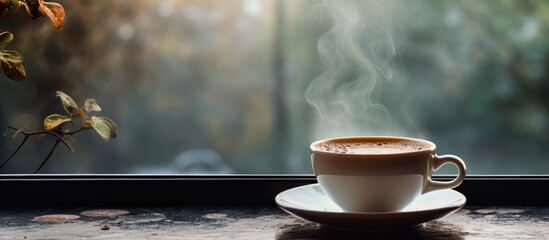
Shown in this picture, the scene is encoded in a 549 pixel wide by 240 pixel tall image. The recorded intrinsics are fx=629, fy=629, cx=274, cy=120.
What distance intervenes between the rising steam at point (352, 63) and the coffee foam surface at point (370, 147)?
0.23 meters

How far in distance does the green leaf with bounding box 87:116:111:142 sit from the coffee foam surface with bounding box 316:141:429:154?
37 cm

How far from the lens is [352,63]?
3.96ft

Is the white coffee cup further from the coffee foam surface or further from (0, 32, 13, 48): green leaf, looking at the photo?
(0, 32, 13, 48): green leaf

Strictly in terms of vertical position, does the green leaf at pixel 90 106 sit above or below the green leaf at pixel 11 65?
below

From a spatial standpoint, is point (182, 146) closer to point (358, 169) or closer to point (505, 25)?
point (358, 169)

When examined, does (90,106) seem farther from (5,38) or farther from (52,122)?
(5,38)

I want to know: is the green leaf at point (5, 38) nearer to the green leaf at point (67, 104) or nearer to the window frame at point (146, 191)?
the green leaf at point (67, 104)

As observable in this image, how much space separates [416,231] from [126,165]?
60cm

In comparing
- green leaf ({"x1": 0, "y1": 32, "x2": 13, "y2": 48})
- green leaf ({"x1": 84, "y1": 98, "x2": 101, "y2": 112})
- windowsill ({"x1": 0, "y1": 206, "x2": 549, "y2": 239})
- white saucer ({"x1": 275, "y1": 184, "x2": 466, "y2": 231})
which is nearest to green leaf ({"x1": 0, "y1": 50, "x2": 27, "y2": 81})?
green leaf ({"x1": 0, "y1": 32, "x2": 13, "y2": 48})

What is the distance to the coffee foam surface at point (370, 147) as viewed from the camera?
94 centimetres

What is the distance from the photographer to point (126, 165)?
1235 mm

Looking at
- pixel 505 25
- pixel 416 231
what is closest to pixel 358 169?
pixel 416 231

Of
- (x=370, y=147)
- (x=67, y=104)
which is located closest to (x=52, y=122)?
(x=67, y=104)

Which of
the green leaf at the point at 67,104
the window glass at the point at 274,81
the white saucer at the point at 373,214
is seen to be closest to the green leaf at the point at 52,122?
the green leaf at the point at 67,104
